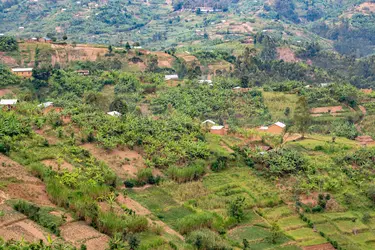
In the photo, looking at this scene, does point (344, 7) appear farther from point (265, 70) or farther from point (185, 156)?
point (185, 156)

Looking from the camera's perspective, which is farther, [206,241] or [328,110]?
[328,110]

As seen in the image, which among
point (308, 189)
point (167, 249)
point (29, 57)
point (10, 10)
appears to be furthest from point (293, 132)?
point (10, 10)

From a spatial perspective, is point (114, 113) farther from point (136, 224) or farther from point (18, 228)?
point (18, 228)

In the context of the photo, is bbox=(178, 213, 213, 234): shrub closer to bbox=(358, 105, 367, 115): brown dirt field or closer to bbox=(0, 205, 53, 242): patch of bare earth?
bbox=(0, 205, 53, 242): patch of bare earth

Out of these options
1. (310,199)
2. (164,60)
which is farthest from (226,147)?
(164,60)

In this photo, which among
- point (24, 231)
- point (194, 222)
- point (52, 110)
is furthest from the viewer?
point (52, 110)

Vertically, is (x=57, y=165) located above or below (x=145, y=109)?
above

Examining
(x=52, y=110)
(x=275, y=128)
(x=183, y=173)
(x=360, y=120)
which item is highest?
(x=52, y=110)

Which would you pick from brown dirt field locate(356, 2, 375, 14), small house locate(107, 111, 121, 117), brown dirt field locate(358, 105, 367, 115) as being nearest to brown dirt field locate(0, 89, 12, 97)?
small house locate(107, 111, 121, 117)
